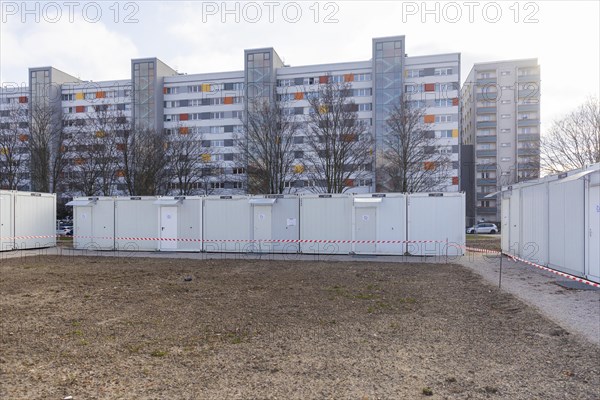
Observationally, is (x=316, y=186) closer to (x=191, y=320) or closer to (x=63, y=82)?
(x=191, y=320)

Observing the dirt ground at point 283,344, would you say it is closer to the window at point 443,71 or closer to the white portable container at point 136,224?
the white portable container at point 136,224

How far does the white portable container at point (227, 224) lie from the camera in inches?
827

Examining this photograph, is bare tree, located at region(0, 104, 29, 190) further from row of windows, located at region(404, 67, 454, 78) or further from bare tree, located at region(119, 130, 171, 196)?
row of windows, located at region(404, 67, 454, 78)

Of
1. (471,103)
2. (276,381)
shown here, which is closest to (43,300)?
(276,381)

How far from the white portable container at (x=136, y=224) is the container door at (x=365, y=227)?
996 centimetres

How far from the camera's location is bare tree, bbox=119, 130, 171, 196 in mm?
36406

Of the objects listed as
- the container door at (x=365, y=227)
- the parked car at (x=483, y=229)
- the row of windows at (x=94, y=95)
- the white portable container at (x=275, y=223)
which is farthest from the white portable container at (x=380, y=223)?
the row of windows at (x=94, y=95)

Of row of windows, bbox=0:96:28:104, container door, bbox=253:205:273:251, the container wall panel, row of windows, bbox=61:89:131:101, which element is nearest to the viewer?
the container wall panel

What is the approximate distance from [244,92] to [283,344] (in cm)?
6397

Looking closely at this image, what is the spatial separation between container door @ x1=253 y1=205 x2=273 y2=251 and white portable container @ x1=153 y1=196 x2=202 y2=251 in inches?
113

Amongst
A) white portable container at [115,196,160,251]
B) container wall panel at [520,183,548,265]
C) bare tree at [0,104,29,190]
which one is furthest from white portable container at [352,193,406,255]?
bare tree at [0,104,29,190]

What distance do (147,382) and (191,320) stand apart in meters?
2.81

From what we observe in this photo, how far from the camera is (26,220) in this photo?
23266 millimetres

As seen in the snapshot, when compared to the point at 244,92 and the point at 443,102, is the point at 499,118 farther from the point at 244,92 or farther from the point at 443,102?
the point at 244,92
